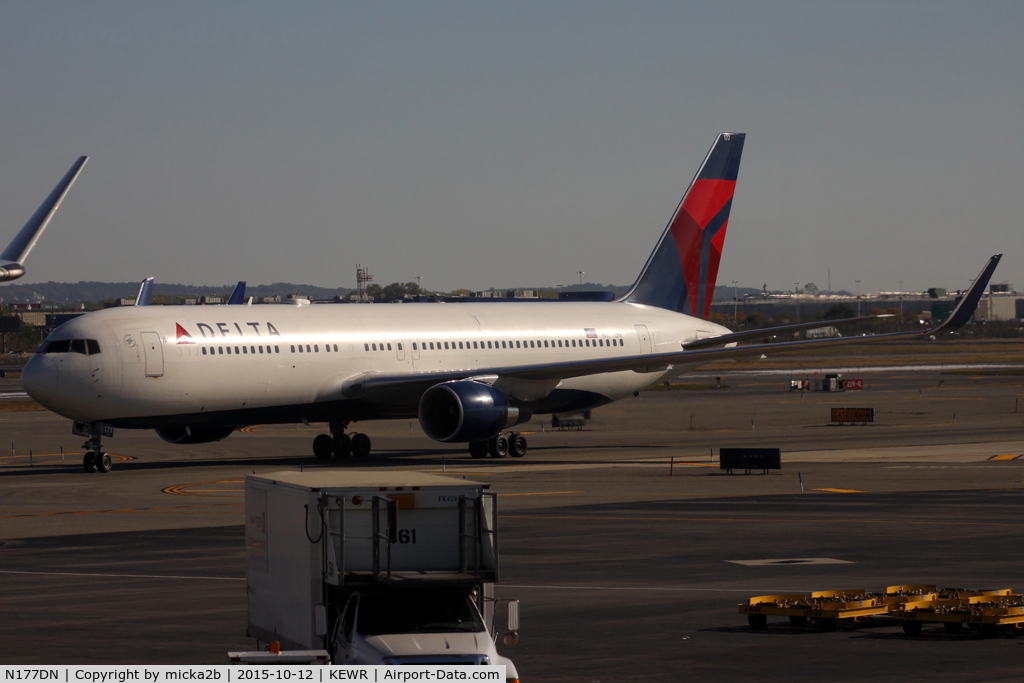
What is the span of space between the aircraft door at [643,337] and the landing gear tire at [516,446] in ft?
29.0

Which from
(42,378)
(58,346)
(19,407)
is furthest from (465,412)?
(19,407)

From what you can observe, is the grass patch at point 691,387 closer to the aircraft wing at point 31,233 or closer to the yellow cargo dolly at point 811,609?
the aircraft wing at point 31,233

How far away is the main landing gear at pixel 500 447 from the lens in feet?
173

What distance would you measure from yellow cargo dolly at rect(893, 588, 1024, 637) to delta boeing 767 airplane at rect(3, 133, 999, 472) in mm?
24432

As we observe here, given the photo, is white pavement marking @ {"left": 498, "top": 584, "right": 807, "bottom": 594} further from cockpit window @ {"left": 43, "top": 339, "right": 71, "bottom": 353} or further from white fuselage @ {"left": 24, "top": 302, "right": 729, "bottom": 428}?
cockpit window @ {"left": 43, "top": 339, "right": 71, "bottom": 353}

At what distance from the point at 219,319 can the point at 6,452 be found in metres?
16.1

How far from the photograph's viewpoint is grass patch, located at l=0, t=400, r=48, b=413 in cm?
8906

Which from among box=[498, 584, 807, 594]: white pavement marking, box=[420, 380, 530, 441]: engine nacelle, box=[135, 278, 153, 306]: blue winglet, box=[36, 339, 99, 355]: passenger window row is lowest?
box=[498, 584, 807, 594]: white pavement marking

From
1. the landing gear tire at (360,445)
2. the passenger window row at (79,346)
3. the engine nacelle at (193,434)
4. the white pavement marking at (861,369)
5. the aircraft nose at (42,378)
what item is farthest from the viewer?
the white pavement marking at (861,369)

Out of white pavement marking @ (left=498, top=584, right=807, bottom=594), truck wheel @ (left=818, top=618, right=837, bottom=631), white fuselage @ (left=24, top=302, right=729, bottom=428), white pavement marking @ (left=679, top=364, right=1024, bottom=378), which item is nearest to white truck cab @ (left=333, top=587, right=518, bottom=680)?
truck wheel @ (left=818, top=618, right=837, bottom=631)

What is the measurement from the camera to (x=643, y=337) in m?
60.2

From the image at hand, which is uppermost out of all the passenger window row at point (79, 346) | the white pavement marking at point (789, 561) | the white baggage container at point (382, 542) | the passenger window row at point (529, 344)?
the passenger window row at point (79, 346)

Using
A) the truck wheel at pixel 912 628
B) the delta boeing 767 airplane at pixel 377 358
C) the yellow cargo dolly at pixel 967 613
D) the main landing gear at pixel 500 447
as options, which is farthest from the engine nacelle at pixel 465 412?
the truck wheel at pixel 912 628

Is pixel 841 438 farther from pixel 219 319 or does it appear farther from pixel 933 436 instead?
pixel 219 319
